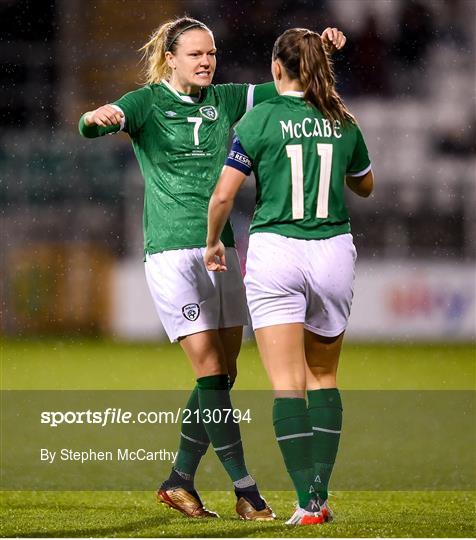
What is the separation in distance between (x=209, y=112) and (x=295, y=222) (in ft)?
2.49

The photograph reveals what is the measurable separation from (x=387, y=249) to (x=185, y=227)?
36.7ft

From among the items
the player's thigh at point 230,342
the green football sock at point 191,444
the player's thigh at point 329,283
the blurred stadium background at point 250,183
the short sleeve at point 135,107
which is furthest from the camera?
the blurred stadium background at point 250,183

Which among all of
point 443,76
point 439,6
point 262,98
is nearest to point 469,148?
point 443,76

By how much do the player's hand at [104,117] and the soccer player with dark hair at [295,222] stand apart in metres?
0.49

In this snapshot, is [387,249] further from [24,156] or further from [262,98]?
[262,98]

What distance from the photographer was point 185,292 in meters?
4.57

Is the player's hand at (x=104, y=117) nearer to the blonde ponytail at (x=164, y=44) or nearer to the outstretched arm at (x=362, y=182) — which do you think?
the blonde ponytail at (x=164, y=44)

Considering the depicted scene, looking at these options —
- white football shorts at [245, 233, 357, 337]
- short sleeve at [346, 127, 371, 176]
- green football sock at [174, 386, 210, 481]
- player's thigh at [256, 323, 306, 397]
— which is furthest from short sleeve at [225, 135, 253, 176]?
green football sock at [174, 386, 210, 481]

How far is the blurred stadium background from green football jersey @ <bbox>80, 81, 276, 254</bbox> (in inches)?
420

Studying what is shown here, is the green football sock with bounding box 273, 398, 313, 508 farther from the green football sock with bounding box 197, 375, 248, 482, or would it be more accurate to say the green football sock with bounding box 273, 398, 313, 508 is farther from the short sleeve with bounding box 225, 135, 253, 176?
the short sleeve with bounding box 225, 135, 253, 176

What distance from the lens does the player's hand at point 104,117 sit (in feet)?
13.8

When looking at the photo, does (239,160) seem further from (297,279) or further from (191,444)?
(191,444)

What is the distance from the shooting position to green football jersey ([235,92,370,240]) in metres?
4.05

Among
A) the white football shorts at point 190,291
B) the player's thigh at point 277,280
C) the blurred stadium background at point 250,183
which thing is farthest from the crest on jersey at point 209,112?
the blurred stadium background at point 250,183
